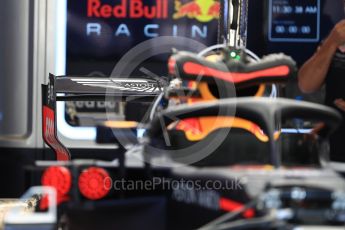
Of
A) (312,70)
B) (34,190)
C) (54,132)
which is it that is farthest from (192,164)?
(312,70)

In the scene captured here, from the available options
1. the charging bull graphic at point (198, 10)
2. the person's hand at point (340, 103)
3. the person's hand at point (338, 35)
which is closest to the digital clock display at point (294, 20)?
the person's hand at point (338, 35)

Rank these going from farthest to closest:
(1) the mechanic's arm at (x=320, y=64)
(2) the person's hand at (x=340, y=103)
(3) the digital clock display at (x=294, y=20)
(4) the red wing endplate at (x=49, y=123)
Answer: (3) the digital clock display at (x=294, y=20) < (1) the mechanic's arm at (x=320, y=64) < (2) the person's hand at (x=340, y=103) < (4) the red wing endplate at (x=49, y=123)

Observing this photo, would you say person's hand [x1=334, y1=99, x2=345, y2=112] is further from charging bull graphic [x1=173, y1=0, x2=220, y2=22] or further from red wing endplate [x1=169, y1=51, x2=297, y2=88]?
red wing endplate [x1=169, y1=51, x2=297, y2=88]

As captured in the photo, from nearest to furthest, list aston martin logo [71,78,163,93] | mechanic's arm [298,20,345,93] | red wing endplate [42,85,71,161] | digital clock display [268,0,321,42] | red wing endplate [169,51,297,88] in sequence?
red wing endplate [169,51,297,88] < red wing endplate [42,85,71,161] < aston martin logo [71,78,163,93] < mechanic's arm [298,20,345,93] < digital clock display [268,0,321,42]

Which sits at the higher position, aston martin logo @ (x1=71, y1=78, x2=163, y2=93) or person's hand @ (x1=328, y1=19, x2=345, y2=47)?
person's hand @ (x1=328, y1=19, x2=345, y2=47)

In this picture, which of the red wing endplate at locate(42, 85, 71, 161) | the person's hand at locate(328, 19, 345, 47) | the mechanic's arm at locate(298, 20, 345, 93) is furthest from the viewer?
the person's hand at locate(328, 19, 345, 47)

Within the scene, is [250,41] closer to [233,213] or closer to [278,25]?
[278,25]

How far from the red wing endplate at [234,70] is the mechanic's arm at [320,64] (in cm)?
340

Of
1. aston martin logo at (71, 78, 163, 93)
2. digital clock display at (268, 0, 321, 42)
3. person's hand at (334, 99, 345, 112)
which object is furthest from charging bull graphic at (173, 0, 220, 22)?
aston martin logo at (71, 78, 163, 93)

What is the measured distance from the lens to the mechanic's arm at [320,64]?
25.7 ft

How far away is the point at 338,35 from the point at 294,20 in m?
0.77

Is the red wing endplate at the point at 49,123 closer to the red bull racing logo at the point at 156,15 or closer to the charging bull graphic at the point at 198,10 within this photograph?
the red bull racing logo at the point at 156,15

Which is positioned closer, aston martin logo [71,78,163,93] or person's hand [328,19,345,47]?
aston martin logo [71,78,163,93]

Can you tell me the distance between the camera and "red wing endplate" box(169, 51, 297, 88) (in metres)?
4.32
